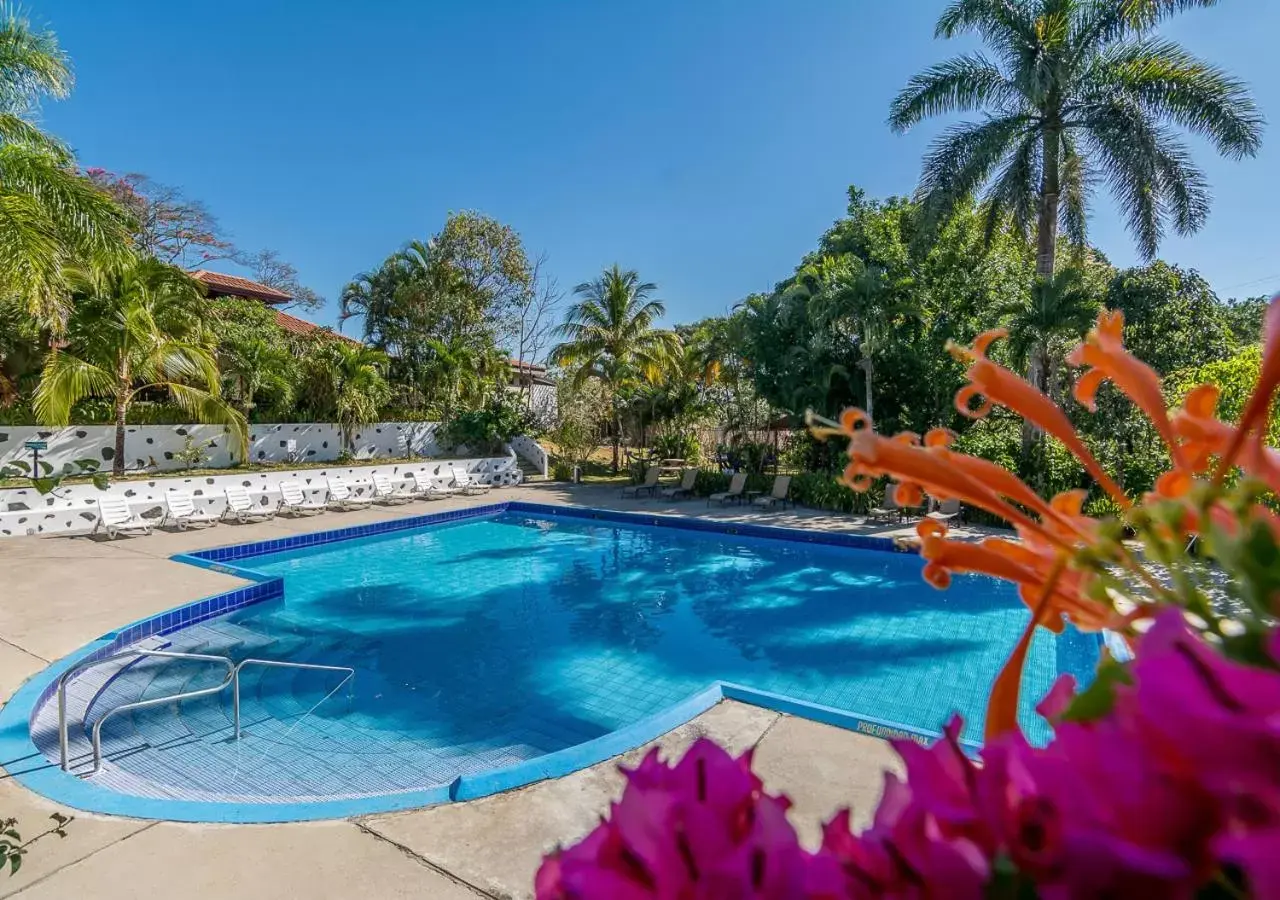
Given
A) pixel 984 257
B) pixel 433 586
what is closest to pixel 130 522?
pixel 433 586

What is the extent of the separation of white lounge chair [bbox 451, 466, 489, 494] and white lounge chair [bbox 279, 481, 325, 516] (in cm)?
437

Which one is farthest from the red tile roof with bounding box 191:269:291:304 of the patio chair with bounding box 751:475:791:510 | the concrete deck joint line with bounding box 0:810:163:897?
the concrete deck joint line with bounding box 0:810:163:897

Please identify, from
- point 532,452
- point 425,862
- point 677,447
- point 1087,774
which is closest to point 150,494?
point 532,452

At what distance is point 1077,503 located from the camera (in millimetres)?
801

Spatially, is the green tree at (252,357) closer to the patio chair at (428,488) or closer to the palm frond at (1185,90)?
the patio chair at (428,488)

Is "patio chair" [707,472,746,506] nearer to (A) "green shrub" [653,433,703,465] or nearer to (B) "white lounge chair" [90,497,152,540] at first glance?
(A) "green shrub" [653,433,703,465]

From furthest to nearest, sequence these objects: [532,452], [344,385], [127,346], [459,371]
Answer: [532,452], [459,371], [344,385], [127,346]

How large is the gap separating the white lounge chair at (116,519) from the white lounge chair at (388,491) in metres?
5.61

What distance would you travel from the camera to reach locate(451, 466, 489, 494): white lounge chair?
19.8 m

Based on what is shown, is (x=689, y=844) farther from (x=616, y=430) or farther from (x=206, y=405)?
(x=616, y=430)

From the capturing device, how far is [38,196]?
8398 mm

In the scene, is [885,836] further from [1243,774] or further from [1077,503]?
[1077,503]

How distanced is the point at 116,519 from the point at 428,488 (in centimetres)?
774

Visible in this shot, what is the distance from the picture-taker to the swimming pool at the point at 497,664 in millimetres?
5262
